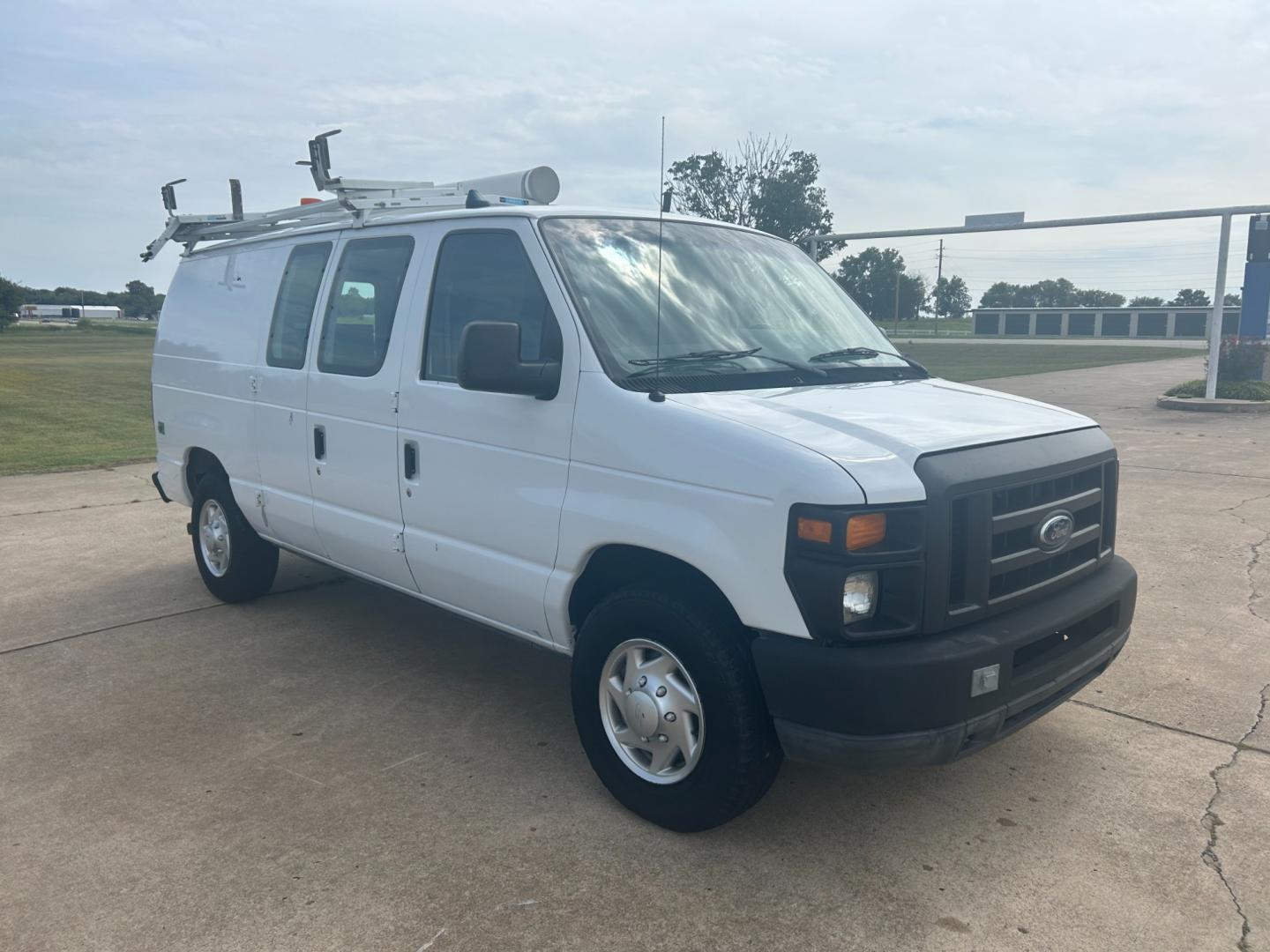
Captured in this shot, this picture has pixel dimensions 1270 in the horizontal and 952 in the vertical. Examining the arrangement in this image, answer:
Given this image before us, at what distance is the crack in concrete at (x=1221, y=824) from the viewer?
9.63 ft

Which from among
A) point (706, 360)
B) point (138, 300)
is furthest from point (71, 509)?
point (138, 300)

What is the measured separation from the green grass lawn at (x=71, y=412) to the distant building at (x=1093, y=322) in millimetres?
66014

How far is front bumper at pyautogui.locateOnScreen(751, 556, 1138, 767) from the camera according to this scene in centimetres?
293

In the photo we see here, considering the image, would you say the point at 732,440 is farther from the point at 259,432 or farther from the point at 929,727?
the point at 259,432

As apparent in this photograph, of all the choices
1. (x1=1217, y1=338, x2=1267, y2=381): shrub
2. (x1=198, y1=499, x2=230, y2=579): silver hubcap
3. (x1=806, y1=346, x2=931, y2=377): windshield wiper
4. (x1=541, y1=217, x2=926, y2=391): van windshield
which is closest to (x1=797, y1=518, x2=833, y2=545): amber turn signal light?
(x1=541, y1=217, x2=926, y2=391): van windshield

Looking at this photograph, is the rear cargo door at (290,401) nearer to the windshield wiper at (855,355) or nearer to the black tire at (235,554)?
the black tire at (235,554)

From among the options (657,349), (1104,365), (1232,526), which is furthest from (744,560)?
(1104,365)

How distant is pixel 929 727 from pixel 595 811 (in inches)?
51.0

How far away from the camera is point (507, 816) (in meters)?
3.62

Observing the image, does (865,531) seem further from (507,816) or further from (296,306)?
(296,306)

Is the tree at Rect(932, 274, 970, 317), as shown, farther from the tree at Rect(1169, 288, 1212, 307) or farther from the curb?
the curb

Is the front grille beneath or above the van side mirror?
beneath

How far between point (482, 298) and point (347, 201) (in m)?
1.46

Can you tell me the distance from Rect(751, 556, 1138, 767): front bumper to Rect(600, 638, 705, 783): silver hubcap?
378 mm
